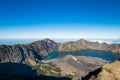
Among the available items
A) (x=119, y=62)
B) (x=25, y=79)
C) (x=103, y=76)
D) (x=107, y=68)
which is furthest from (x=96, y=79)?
(x=25, y=79)

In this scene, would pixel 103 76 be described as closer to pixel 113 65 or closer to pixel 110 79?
pixel 110 79

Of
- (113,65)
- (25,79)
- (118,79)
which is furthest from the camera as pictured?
(25,79)

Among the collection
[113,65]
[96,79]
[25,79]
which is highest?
[113,65]

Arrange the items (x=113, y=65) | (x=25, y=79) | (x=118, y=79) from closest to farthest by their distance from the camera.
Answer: (x=118, y=79) < (x=113, y=65) < (x=25, y=79)

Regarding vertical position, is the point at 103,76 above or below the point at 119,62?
below

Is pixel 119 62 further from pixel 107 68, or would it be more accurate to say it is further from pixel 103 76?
pixel 103 76

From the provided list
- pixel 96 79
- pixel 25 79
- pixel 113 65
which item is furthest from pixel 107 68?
pixel 25 79

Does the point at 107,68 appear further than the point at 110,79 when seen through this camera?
Yes
